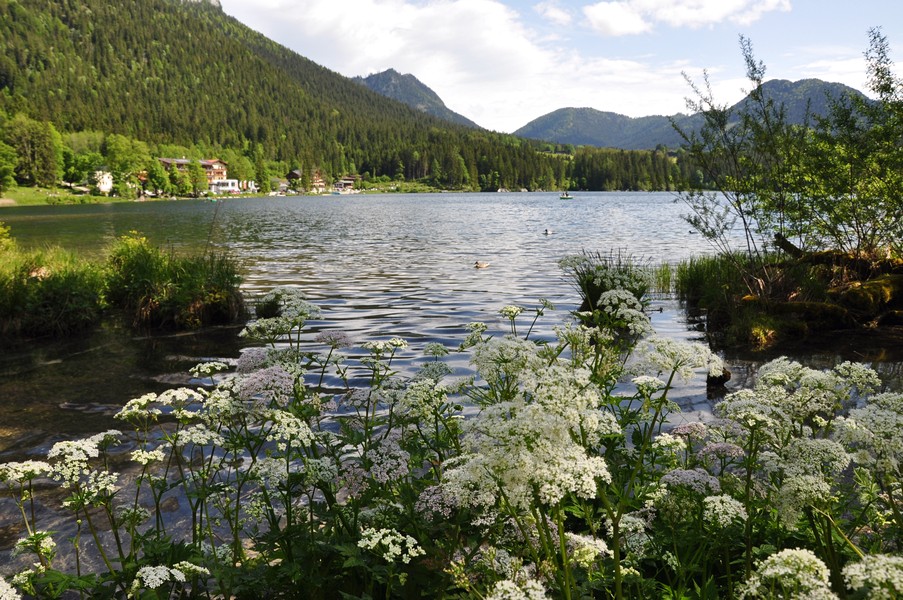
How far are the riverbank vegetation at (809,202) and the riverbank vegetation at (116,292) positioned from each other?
15.6 meters

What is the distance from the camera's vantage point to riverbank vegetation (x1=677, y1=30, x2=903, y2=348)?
50.0 ft

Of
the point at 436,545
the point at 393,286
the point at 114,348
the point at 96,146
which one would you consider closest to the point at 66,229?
the point at 393,286

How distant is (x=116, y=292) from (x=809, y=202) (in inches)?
911

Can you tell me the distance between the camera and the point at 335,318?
64.7ft

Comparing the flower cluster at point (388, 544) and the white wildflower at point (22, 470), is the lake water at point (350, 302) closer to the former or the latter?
the white wildflower at point (22, 470)

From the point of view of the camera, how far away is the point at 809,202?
16766mm

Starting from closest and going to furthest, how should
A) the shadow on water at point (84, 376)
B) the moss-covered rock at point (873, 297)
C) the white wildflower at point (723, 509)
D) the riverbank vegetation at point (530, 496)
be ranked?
the riverbank vegetation at point (530, 496), the white wildflower at point (723, 509), the shadow on water at point (84, 376), the moss-covered rock at point (873, 297)

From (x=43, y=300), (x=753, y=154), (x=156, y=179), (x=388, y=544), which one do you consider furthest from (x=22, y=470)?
(x=156, y=179)

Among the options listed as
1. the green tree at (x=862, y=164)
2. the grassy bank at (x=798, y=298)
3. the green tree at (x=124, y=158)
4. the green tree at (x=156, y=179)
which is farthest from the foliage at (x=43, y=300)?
the green tree at (x=156, y=179)

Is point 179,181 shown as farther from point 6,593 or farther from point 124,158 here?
point 6,593

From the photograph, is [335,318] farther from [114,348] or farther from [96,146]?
[96,146]

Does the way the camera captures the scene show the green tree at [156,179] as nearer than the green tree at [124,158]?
No

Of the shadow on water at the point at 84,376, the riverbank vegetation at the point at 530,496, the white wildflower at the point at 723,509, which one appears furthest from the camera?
the shadow on water at the point at 84,376

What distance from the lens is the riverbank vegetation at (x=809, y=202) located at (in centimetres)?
1525
